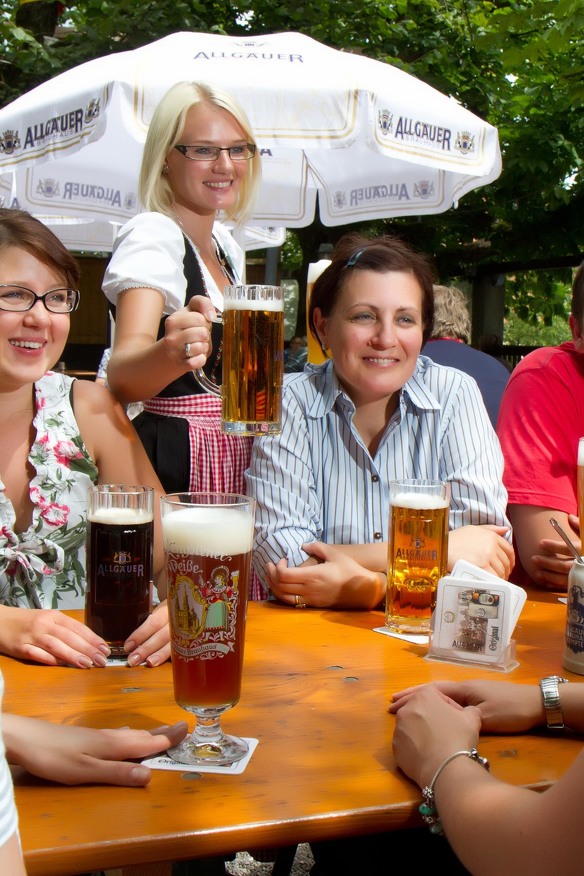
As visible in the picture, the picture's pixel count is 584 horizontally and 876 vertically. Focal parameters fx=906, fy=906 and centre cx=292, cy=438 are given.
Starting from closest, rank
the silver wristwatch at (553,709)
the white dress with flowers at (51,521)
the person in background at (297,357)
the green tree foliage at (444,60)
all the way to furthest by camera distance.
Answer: the silver wristwatch at (553,709) < the white dress with flowers at (51,521) < the person in background at (297,357) < the green tree foliage at (444,60)

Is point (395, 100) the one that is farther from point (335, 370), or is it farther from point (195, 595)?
point (195, 595)

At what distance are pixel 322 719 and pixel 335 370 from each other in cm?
120

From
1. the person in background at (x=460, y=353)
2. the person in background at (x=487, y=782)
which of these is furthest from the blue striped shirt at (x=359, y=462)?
the person in background at (x=460, y=353)

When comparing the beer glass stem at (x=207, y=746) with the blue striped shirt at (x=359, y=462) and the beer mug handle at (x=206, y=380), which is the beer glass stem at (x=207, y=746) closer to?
the blue striped shirt at (x=359, y=462)

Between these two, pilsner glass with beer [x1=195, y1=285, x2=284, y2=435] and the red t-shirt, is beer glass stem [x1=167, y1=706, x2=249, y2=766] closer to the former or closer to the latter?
pilsner glass with beer [x1=195, y1=285, x2=284, y2=435]

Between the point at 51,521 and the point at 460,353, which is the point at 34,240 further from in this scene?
the point at 460,353

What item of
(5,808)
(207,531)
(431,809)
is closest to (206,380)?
(207,531)

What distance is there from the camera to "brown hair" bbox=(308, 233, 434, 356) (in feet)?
7.36

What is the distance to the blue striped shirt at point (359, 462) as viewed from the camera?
84.3 inches

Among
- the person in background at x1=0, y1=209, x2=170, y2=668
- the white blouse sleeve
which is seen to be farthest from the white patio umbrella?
the person in background at x1=0, y1=209, x2=170, y2=668

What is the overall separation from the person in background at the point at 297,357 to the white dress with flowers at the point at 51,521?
15.7ft

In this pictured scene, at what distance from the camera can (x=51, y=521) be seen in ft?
6.29

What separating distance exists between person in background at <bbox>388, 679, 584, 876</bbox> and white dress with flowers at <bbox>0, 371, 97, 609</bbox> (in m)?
0.90

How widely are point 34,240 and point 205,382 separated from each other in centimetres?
59
